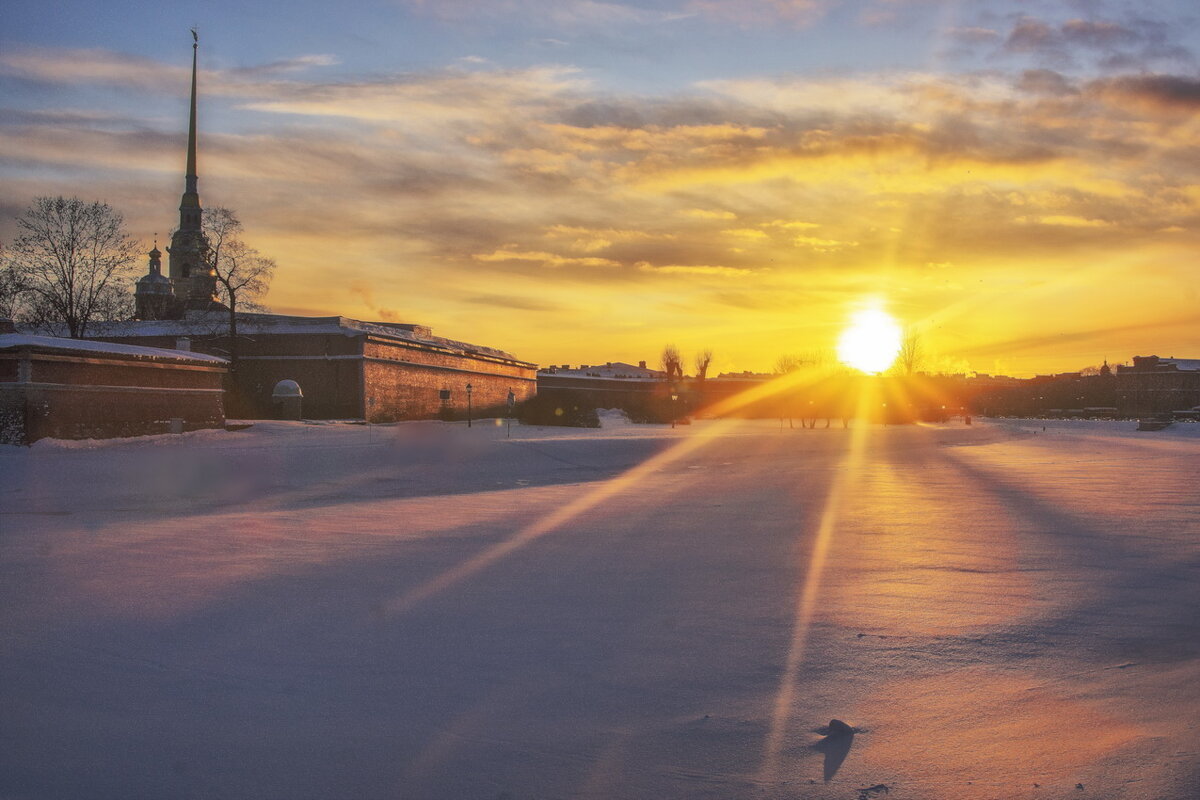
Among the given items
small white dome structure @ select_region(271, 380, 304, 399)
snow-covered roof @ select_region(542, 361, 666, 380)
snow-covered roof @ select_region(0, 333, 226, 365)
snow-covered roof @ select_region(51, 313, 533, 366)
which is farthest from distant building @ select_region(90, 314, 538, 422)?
snow-covered roof @ select_region(542, 361, 666, 380)

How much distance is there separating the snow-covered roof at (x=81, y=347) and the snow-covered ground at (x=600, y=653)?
13281 millimetres

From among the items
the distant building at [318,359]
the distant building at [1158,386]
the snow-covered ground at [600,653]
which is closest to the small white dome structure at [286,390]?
the distant building at [318,359]

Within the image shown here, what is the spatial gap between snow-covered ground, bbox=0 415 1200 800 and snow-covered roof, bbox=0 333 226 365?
13281mm

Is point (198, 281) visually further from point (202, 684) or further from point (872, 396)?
point (202, 684)

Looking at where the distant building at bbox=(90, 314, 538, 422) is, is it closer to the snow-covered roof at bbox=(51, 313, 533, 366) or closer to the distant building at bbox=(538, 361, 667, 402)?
the snow-covered roof at bbox=(51, 313, 533, 366)

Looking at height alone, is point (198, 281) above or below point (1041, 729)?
above

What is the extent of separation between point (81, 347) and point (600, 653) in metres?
25.4

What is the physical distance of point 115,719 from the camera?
5031mm

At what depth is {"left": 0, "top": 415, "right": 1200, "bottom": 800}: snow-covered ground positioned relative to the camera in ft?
14.8

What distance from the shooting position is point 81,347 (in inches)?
1047

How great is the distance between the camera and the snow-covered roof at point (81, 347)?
2470 centimetres

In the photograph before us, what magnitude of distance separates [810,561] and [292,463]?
51.9ft

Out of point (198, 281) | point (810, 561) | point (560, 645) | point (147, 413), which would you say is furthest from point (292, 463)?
point (198, 281)

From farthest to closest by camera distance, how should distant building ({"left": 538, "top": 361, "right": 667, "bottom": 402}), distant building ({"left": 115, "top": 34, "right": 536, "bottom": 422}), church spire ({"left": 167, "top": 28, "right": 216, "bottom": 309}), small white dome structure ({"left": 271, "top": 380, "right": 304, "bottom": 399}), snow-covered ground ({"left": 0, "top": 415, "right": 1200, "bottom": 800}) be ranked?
1. distant building ({"left": 538, "top": 361, "right": 667, "bottom": 402})
2. church spire ({"left": 167, "top": 28, "right": 216, "bottom": 309})
3. distant building ({"left": 115, "top": 34, "right": 536, "bottom": 422})
4. small white dome structure ({"left": 271, "top": 380, "right": 304, "bottom": 399})
5. snow-covered ground ({"left": 0, "top": 415, "right": 1200, "bottom": 800})
